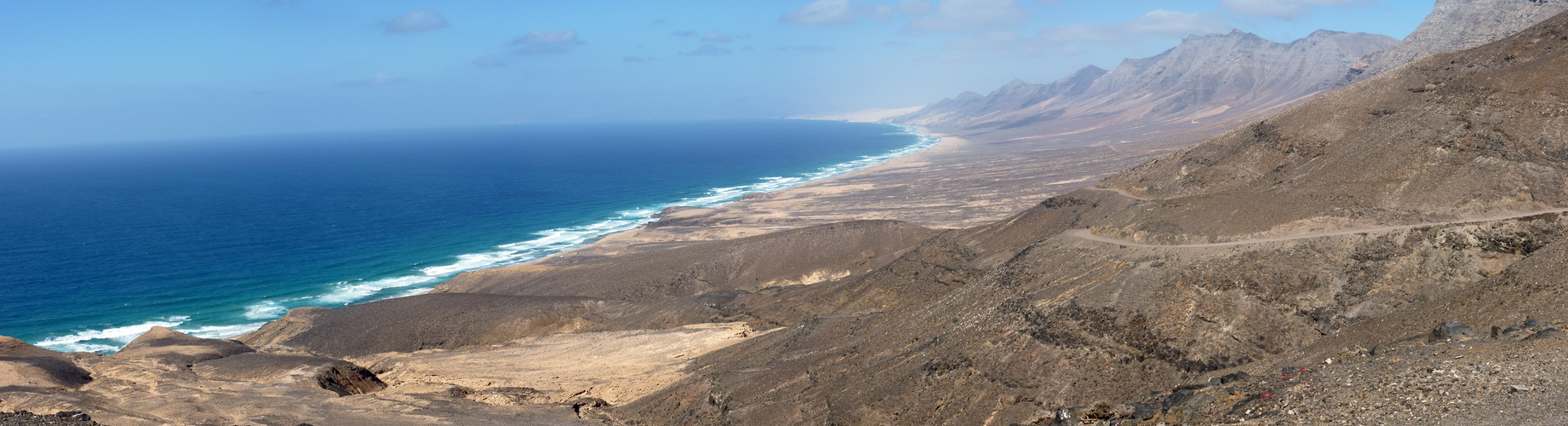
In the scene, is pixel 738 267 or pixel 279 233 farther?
pixel 279 233

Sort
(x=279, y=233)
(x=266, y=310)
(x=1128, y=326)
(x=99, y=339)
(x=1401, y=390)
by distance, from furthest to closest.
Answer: (x=279, y=233) → (x=266, y=310) → (x=99, y=339) → (x=1128, y=326) → (x=1401, y=390)

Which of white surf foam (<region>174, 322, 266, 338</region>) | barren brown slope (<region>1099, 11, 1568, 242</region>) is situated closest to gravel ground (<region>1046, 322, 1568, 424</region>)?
barren brown slope (<region>1099, 11, 1568, 242</region>)

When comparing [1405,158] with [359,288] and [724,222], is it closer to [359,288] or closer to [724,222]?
[724,222]

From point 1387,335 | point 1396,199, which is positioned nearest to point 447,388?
point 1387,335

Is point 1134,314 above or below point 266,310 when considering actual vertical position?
above

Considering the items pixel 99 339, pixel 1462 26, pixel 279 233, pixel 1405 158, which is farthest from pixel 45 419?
pixel 1462 26

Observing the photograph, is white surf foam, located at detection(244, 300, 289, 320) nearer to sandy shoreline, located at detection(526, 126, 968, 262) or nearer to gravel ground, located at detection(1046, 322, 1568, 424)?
sandy shoreline, located at detection(526, 126, 968, 262)

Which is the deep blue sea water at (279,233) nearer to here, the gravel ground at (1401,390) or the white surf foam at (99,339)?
the white surf foam at (99,339)

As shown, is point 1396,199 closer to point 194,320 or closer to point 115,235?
point 194,320
